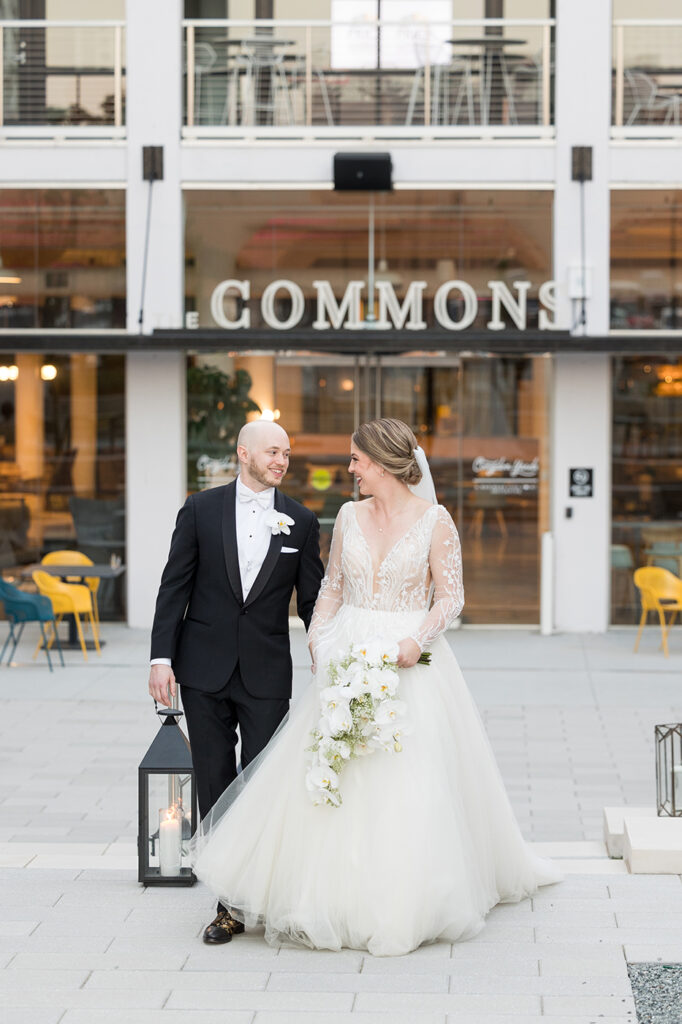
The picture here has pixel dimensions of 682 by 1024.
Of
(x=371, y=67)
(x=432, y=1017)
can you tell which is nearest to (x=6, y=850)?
(x=432, y=1017)

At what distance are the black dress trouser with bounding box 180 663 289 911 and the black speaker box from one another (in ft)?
34.5

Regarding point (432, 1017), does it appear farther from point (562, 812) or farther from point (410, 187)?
point (410, 187)

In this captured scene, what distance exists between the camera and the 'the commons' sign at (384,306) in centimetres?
1510

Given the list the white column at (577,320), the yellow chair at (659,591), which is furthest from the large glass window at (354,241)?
the yellow chair at (659,591)

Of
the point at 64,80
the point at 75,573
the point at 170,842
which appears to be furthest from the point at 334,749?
the point at 64,80

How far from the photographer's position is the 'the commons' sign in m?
15.1

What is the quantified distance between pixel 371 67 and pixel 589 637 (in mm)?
6660

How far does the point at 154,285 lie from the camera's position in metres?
15.3

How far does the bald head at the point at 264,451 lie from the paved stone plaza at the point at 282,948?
172 cm

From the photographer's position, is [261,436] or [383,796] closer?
[383,796]

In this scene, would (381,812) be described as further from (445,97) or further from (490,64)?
(490,64)

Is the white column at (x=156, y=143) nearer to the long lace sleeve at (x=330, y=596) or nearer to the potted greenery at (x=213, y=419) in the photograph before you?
the potted greenery at (x=213, y=419)

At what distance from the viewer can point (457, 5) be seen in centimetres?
1570

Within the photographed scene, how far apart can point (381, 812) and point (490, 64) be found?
1220cm
